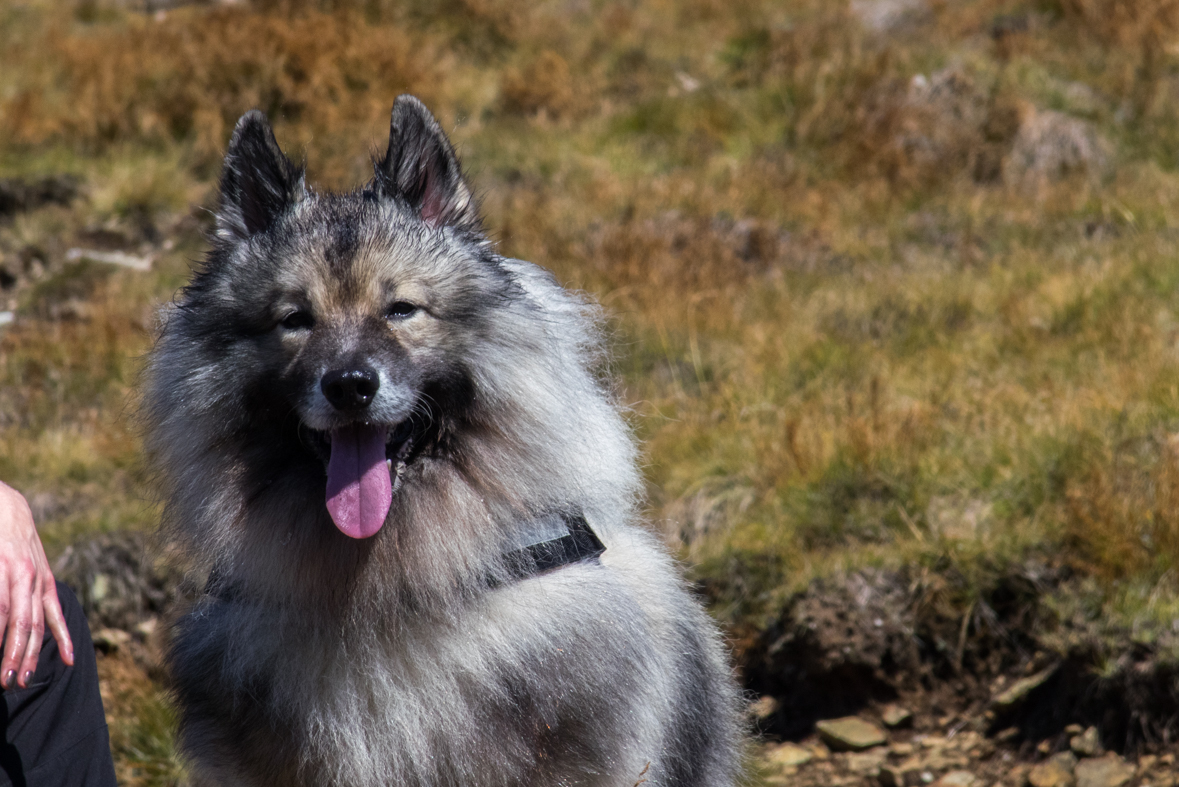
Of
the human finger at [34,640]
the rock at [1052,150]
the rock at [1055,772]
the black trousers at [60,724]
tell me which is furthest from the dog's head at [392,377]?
the rock at [1052,150]

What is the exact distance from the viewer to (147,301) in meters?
7.34

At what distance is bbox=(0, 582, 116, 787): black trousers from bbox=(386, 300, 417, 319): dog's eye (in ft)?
3.61

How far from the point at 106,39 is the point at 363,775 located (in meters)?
10.3

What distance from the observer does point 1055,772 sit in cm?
362

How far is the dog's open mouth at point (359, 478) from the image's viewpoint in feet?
8.25

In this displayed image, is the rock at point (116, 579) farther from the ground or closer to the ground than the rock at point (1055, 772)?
closer to the ground

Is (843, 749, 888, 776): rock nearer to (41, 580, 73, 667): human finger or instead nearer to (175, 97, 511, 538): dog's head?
(175, 97, 511, 538): dog's head

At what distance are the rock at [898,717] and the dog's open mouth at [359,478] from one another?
2.47m

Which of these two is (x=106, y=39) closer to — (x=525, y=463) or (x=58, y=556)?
(x=58, y=556)

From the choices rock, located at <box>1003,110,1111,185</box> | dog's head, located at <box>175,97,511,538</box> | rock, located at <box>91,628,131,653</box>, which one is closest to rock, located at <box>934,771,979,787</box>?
dog's head, located at <box>175,97,511,538</box>

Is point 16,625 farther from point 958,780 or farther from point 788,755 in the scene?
point 958,780

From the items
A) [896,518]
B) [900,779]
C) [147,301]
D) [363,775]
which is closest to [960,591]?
[896,518]

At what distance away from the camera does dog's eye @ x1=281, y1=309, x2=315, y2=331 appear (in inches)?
103

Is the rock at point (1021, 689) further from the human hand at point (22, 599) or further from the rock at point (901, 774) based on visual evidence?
the human hand at point (22, 599)
